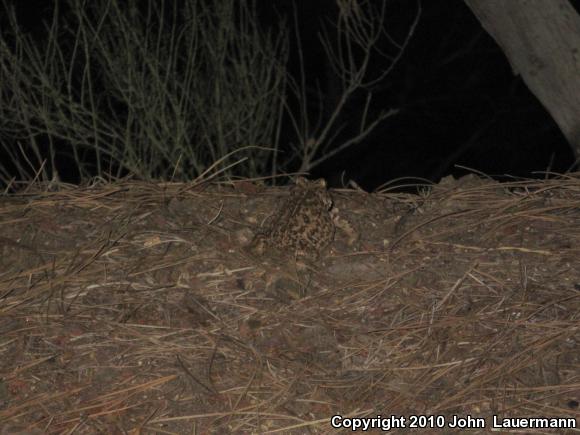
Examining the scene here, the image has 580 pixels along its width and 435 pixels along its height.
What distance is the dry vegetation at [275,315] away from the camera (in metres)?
2.91

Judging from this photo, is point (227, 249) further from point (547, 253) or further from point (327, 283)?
point (547, 253)

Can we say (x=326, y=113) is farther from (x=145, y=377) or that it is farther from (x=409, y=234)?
(x=145, y=377)

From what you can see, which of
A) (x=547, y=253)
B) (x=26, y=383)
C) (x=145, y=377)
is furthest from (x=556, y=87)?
(x=26, y=383)

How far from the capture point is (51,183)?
14.0ft

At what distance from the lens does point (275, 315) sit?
3295mm

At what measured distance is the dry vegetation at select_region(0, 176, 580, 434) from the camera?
2912mm

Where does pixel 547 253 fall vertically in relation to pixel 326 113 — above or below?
above

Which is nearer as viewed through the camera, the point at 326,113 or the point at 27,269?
the point at 27,269

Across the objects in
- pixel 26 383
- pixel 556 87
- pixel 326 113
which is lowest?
pixel 326 113

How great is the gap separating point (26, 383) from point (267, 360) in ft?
2.81

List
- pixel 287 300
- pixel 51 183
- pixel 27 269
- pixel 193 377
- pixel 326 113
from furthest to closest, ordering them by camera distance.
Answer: pixel 326 113, pixel 51 183, pixel 27 269, pixel 287 300, pixel 193 377

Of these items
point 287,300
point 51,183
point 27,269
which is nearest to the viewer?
point 287,300

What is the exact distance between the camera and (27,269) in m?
3.62

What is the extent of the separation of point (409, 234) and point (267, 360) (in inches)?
39.9
